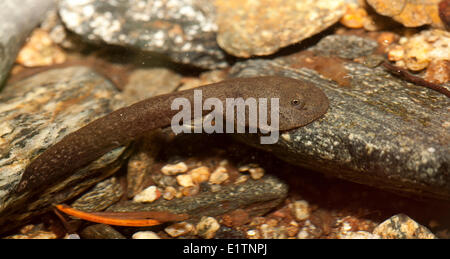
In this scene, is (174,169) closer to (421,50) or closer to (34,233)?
(34,233)

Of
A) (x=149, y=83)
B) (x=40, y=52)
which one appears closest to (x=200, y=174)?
(x=149, y=83)

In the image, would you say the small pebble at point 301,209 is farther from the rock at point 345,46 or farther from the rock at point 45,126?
the rock at point 45,126

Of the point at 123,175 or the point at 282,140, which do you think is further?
the point at 123,175

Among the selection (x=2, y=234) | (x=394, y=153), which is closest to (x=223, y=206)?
(x=394, y=153)

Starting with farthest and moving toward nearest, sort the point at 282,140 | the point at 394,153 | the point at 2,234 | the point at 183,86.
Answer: the point at 183,86, the point at 2,234, the point at 282,140, the point at 394,153

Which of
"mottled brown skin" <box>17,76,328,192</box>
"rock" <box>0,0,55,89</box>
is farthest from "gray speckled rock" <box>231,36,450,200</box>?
"rock" <box>0,0,55,89</box>

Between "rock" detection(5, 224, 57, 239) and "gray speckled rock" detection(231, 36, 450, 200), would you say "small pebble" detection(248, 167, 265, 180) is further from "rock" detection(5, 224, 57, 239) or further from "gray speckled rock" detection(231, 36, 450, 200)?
"rock" detection(5, 224, 57, 239)

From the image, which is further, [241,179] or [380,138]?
[241,179]
